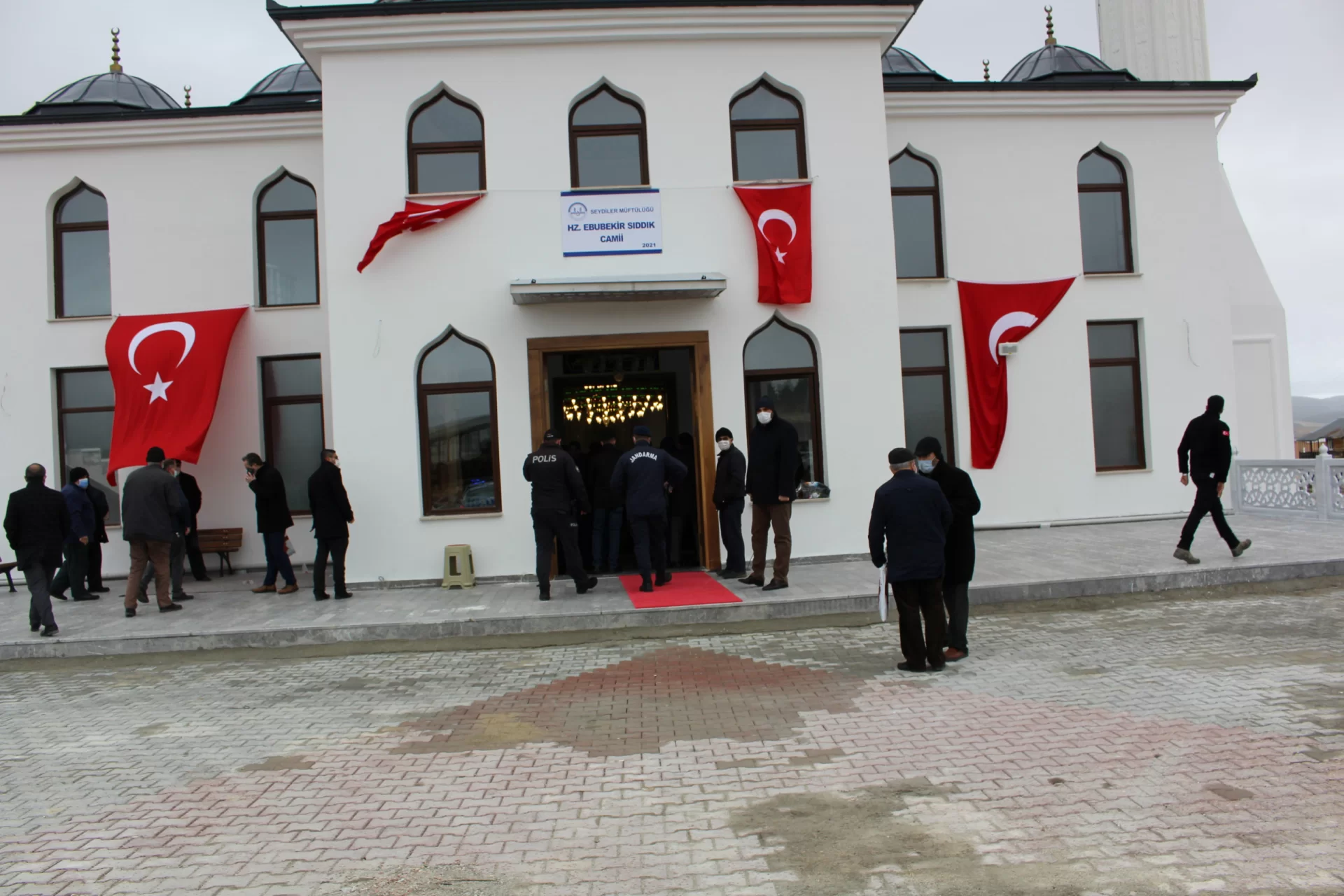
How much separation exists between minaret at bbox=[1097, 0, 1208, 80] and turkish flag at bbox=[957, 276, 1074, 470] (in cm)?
878

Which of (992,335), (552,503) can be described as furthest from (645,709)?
(992,335)

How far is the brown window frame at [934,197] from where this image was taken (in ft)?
47.3

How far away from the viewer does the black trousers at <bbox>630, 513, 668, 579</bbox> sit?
33.7 feet

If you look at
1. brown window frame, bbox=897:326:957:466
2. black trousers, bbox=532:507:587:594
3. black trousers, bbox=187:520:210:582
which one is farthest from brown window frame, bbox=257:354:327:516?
brown window frame, bbox=897:326:957:466

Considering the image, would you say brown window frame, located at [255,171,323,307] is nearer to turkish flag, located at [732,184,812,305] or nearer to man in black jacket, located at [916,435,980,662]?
turkish flag, located at [732,184,812,305]

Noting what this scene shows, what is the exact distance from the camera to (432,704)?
6711 mm

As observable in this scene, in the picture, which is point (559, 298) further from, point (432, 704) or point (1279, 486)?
point (1279, 486)

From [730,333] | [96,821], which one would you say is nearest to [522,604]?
[730,333]

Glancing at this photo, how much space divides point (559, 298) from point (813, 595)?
14.9 ft

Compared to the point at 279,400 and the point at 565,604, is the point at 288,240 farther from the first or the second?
the point at 565,604

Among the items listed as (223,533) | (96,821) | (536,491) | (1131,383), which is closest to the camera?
(96,821)

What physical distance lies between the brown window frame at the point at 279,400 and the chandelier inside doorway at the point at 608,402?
3.54 m

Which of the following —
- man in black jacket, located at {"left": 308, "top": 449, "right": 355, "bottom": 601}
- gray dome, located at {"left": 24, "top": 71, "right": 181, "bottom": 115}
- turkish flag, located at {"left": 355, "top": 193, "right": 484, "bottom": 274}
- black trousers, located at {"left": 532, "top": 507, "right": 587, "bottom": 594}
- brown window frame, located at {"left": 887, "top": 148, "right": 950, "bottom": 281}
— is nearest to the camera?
black trousers, located at {"left": 532, "top": 507, "right": 587, "bottom": 594}

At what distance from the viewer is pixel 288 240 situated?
1396 cm
